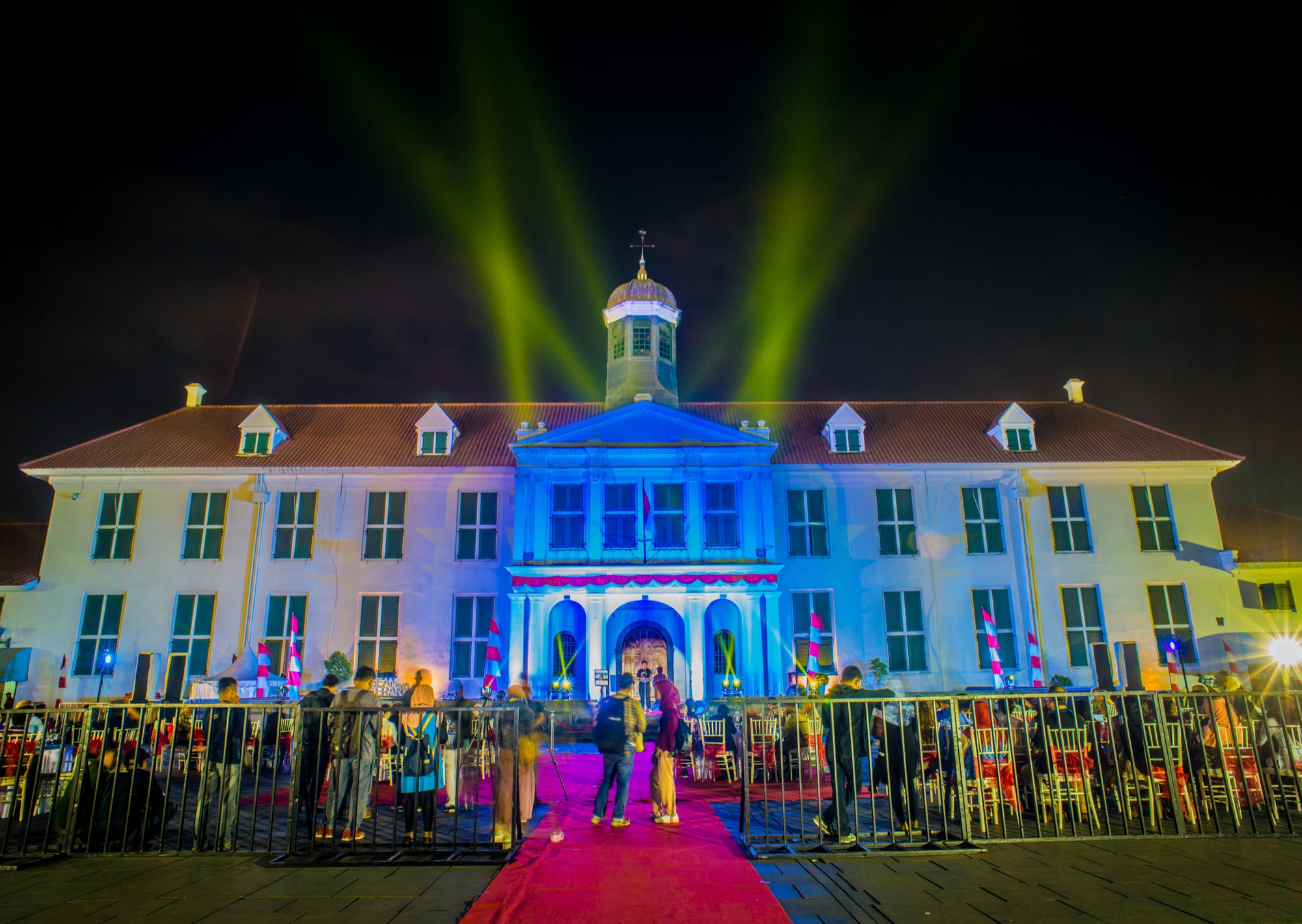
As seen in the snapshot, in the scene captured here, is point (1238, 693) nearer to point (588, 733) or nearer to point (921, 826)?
point (921, 826)

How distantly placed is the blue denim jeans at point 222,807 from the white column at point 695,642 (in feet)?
51.9

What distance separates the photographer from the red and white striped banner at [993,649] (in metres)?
23.3

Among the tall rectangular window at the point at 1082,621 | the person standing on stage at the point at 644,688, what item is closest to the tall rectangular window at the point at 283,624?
the person standing on stage at the point at 644,688

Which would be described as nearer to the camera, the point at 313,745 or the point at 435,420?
the point at 313,745

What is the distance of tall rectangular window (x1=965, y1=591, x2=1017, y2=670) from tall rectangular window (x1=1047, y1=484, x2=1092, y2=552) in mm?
2591

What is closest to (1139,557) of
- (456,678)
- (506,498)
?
(506,498)

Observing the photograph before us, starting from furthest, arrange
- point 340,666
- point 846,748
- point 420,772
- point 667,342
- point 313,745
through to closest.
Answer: point 667,342
point 340,666
point 313,745
point 846,748
point 420,772

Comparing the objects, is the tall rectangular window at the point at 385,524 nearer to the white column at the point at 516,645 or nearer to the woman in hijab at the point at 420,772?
the white column at the point at 516,645

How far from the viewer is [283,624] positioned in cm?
2514

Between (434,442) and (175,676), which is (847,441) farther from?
(175,676)

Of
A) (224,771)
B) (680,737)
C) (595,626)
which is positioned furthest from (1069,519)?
(224,771)

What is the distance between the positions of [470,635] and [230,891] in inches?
743

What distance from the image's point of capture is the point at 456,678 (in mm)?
24734

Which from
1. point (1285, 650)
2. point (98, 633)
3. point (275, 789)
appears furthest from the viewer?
point (98, 633)
